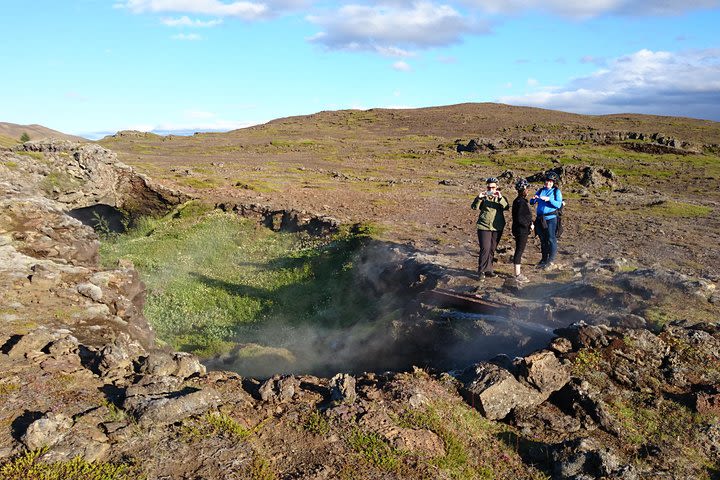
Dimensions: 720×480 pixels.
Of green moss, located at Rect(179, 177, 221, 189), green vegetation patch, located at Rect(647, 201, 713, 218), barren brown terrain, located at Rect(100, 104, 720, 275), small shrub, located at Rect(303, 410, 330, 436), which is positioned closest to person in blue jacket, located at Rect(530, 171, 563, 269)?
barren brown terrain, located at Rect(100, 104, 720, 275)

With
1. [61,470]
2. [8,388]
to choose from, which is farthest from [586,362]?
[8,388]

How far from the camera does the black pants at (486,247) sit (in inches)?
523

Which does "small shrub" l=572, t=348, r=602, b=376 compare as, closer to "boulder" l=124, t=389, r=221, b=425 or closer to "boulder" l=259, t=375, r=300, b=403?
"boulder" l=259, t=375, r=300, b=403

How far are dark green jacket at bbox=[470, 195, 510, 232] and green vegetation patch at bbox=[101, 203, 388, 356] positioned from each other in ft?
13.9

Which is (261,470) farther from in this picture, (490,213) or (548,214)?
(548,214)

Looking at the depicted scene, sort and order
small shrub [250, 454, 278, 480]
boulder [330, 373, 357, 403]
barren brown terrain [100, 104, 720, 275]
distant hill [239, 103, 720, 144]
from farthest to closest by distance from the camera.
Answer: distant hill [239, 103, 720, 144] → barren brown terrain [100, 104, 720, 275] → boulder [330, 373, 357, 403] → small shrub [250, 454, 278, 480]

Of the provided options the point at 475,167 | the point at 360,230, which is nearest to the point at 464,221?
the point at 360,230

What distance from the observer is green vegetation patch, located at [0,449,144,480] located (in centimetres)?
579

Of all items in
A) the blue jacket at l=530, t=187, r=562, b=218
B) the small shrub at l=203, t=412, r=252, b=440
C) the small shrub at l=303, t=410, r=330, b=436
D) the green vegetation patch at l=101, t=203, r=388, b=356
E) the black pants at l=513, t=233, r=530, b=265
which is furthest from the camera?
the green vegetation patch at l=101, t=203, r=388, b=356

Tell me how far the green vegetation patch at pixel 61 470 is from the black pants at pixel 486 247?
961 centimetres

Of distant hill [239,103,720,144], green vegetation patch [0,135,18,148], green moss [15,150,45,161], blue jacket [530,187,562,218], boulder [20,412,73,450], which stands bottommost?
boulder [20,412,73,450]

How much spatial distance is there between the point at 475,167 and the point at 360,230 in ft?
130

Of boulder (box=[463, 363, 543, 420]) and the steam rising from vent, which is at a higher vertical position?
boulder (box=[463, 363, 543, 420])

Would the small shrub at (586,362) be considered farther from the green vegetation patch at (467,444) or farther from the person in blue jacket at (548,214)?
the person in blue jacket at (548,214)
